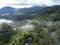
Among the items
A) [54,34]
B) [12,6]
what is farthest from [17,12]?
[54,34]

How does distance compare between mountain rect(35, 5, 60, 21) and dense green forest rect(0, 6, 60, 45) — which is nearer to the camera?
dense green forest rect(0, 6, 60, 45)

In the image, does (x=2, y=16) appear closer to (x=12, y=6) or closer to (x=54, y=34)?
(x=12, y=6)

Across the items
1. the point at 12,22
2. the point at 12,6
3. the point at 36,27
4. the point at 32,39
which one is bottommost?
the point at 32,39

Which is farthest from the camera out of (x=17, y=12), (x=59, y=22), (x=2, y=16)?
(x=59, y=22)

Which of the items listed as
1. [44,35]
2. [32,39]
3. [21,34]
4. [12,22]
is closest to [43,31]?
[44,35]

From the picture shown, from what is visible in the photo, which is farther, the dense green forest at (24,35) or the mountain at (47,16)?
the mountain at (47,16)

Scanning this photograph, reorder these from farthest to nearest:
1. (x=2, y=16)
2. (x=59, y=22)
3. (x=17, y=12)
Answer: (x=59, y=22) < (x=17, y=12) < (x=2, y=16)

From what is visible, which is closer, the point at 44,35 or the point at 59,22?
the point at 44,35

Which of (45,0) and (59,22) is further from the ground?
(45,0)

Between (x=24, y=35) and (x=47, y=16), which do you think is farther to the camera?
(x=47, y=16)

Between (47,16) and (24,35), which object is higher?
(47,16)
